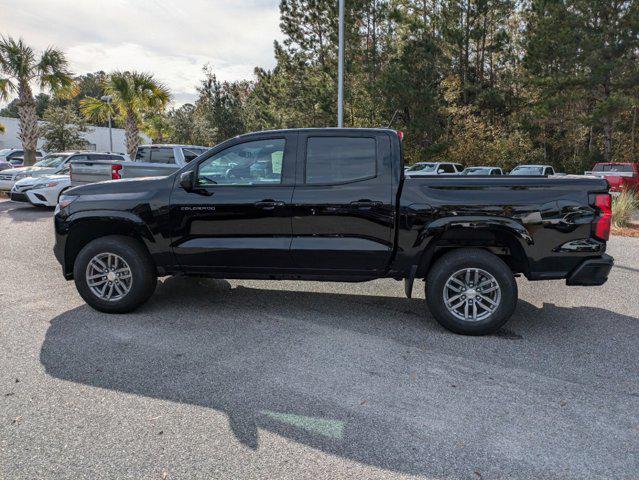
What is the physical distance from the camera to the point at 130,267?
5.14m

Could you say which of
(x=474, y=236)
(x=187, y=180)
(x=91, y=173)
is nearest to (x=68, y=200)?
(x=187, y=180)

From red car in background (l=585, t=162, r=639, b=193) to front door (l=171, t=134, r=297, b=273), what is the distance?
16.3m

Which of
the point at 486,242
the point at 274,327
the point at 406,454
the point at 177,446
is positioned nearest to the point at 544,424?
the point at 406,454

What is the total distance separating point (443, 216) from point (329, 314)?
163cm

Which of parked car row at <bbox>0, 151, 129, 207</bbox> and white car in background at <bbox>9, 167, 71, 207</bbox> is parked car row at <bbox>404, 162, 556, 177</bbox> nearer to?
parked car row at <bbox>0, 151, 129, 207</bbox>

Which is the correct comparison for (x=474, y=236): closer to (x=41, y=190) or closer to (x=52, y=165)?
(x=41, y=190)

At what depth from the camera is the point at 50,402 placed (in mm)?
3393

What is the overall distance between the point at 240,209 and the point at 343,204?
1027 mm

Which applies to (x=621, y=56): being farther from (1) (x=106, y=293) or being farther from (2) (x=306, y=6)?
(1) (x=106, y=293)

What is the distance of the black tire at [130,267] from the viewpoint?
5.14 m

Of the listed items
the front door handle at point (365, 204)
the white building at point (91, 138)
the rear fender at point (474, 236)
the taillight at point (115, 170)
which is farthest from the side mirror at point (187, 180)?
the white building at point (91, 138)

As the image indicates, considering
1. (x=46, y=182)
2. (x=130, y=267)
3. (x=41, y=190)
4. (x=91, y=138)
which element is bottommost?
(x=130, y=267)

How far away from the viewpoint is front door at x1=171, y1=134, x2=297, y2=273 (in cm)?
494

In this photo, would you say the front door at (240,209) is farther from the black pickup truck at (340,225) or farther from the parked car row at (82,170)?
the parked car row at (82,170)
